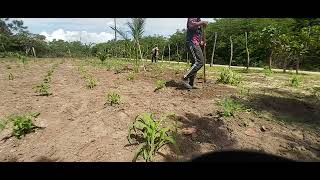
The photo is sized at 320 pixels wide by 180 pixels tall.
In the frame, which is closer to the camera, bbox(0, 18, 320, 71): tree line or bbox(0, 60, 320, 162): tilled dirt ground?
bbox(0, 60, 320, 162): tilled dirt ground

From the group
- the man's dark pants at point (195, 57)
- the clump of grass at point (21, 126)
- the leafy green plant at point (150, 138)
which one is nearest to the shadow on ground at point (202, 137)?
the leafy green plant at point (150, 138)

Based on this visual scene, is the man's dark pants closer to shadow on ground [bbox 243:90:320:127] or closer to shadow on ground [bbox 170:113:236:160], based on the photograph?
shadow on ground [bbox 243:90:320:127]

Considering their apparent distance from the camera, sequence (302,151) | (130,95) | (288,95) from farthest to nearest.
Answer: (288,95) < (130,95) < (302,151)

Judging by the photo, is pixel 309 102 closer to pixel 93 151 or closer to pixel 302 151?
pixel 302 151

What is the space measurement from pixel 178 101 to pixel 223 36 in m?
36.6

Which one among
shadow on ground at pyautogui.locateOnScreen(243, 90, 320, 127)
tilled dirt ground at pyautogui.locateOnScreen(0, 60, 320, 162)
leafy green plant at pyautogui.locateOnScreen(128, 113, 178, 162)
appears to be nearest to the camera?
leafy green plant at pyautogui.locateOnScreen(128, 113, 178, 162)

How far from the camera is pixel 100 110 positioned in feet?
15.9

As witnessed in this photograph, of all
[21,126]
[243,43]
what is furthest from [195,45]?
[243,43]

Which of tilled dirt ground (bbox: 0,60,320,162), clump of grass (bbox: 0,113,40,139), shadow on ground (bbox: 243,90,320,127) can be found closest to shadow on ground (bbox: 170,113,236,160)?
tilled dirt ground (bbox: 0,60,320,162)

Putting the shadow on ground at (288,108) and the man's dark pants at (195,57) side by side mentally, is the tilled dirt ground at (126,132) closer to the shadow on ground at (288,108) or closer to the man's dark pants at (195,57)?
the shadow on ground at (288,108)

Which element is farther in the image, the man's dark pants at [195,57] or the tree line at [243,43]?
the tree line at [243,43]

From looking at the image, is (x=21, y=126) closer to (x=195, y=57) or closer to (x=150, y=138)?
(x=150, y=138)

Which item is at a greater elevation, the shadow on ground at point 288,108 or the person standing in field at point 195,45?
the person standing in field at point 195,45
